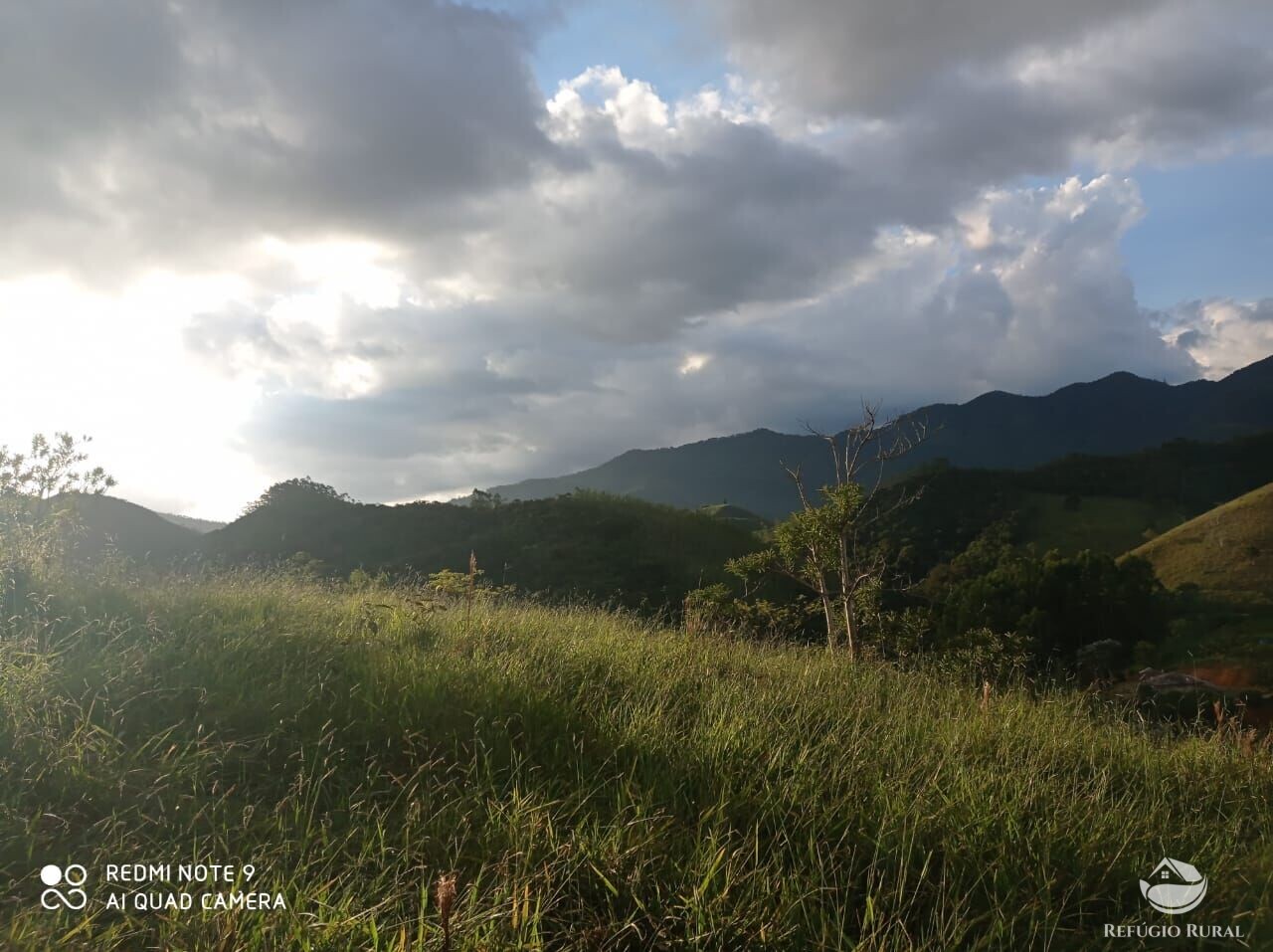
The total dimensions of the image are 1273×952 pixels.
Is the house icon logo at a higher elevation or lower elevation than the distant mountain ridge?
lower

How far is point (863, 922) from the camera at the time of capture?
278 cm

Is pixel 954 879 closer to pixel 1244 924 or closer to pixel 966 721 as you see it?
pixel 1244 924

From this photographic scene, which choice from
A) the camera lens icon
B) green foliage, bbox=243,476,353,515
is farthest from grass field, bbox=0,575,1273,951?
green foliage, bbox=243,476,353,515

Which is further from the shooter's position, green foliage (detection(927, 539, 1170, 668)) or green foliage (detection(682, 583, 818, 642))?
green foliage (detection(927, 539, 1170, 668))

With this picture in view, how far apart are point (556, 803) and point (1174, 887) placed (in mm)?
2786

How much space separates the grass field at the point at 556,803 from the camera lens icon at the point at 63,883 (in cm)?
4

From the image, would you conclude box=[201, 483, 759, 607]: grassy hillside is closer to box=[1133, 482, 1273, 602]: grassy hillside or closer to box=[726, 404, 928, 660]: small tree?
box=[726, 404, 928, 660]: small tree

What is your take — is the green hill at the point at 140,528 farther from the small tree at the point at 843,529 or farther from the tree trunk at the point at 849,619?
the tree trunk at the point at 849,619

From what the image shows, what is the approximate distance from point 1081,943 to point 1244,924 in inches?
33.1

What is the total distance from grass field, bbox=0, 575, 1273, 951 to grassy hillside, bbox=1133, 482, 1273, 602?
141ft

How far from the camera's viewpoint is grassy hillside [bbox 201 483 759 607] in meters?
29.7

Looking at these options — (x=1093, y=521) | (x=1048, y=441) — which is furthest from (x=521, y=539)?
(x=1048, y=441)

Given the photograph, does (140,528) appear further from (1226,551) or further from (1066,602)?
(1226,551)

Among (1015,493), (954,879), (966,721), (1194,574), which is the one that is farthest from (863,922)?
(1015,493)
